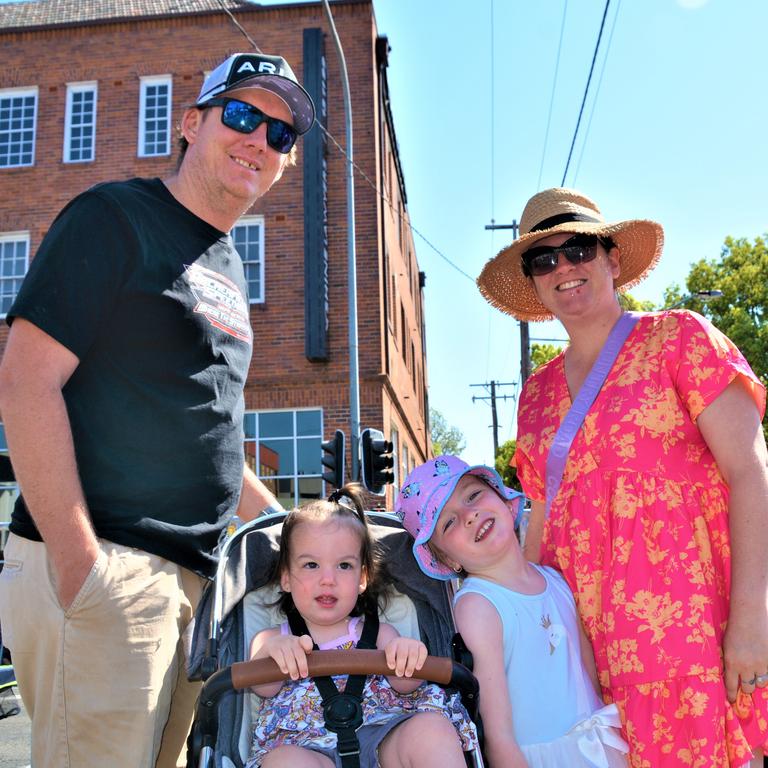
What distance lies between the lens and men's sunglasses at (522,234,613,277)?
2.74 meters

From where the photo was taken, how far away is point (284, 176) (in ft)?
51.6

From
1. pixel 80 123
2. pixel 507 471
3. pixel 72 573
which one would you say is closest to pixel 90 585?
pixel 72 573

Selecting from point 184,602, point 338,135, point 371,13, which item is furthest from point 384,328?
point 184,602

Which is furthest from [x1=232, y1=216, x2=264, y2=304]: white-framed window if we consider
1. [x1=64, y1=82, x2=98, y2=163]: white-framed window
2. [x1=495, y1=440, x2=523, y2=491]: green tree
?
[x1=495, y1=440, x2=523, y2=491]: green tree

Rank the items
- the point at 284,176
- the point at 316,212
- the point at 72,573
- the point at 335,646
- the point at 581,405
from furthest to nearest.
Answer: the point at 284,176, the point at 316,212, the point at 335,646, the point at 581,405, the point at 72,573

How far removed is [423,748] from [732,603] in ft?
3.18

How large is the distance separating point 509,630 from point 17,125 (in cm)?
1825

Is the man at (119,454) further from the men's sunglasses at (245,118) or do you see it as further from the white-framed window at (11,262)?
the white-framed window at (11,262)

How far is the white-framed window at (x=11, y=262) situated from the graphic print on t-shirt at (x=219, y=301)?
15909 millimetres

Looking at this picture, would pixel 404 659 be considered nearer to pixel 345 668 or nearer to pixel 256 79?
pixel 345 668

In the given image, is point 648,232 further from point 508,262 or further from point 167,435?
point 167,435

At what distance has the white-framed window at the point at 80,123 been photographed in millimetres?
16875

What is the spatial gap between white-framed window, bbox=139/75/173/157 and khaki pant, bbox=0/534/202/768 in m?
16.0

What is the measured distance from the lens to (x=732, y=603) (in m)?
2.17
